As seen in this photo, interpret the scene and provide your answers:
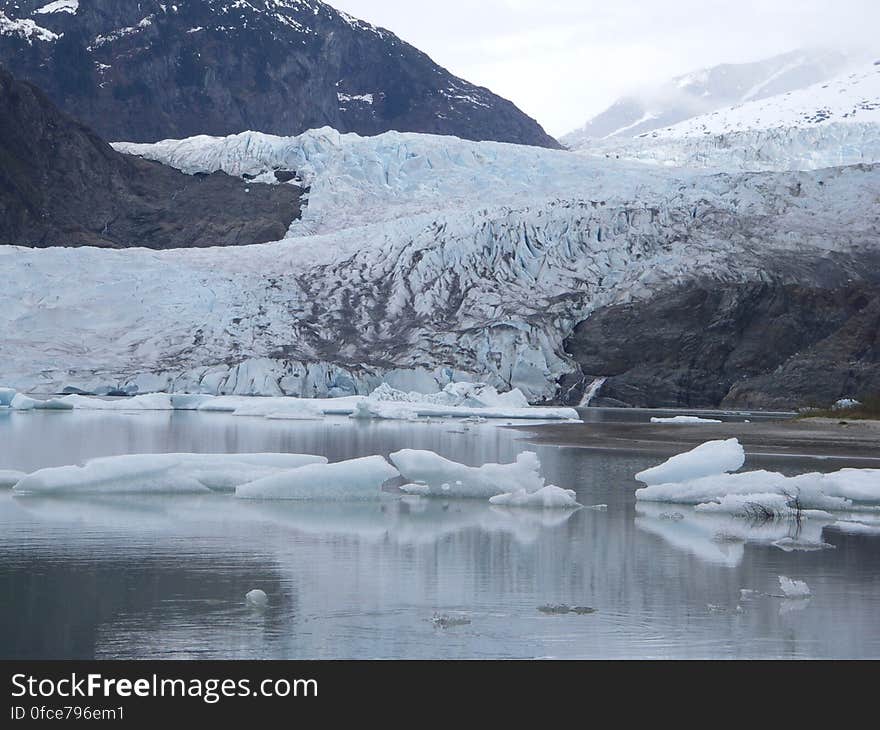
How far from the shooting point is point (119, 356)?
91.9 feet

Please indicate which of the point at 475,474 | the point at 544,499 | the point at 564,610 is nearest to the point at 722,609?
the point at 564,610

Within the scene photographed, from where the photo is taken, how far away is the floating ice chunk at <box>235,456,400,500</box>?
30.6ft

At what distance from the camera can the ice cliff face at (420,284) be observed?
27688 millimetres

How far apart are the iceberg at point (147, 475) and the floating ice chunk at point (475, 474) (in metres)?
1.25

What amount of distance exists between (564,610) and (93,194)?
48.4 meters

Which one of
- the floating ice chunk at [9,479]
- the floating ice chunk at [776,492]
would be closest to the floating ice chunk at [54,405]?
the floating ice chunk at [9,479]

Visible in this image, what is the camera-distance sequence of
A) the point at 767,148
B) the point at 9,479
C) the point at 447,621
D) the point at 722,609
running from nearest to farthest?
the point at 447,621 → the point at 722,609 → the point at 9,479 → the point at 767,148

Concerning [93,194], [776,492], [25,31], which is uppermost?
[25,31]

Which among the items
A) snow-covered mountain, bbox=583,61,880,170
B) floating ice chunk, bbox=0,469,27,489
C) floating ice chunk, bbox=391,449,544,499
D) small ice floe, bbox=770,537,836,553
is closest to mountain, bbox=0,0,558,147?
snow-covered mountain, bbox=583,61,880,170

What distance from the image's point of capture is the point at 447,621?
5.25m

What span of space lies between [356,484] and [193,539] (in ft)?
7.33

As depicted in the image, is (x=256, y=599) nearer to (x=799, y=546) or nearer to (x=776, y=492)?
A: (x=799, y=546)

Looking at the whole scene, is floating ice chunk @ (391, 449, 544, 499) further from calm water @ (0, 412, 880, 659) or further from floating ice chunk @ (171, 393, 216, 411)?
floating ice chunk @ (171, 393, 216, 411)

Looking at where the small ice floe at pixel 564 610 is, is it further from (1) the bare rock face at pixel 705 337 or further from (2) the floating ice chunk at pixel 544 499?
(1) the bare rock face at pixel 705 337
